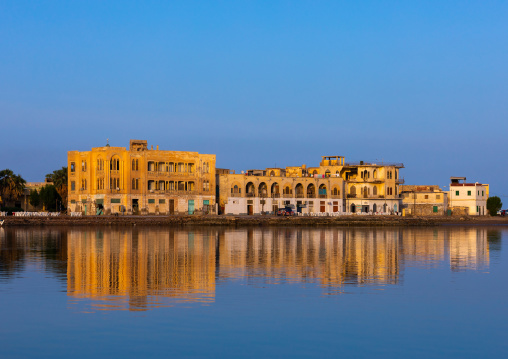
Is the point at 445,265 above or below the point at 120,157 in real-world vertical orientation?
below

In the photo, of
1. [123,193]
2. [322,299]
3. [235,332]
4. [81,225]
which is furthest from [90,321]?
[123,193]

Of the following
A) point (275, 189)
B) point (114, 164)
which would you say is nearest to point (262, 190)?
point (275, 189)

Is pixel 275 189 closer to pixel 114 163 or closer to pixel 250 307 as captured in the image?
pixel 114 163

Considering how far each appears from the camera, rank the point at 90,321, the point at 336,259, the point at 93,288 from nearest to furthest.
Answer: the point at 90,321, the point at 93,288, the point at 336,259

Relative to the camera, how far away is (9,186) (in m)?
96.6

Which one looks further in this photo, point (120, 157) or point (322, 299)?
point (120, 157)

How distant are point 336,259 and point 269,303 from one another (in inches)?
627

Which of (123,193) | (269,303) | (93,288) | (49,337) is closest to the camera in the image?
(49,337)

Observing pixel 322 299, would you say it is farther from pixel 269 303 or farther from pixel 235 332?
pixel 235 332

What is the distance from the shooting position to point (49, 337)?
16.7 m

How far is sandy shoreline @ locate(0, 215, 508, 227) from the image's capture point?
265 ft

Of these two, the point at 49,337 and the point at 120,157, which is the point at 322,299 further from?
the point at 120,157

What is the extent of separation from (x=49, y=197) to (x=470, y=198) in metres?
66.4

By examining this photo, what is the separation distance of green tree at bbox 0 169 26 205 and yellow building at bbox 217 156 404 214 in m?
27.9
